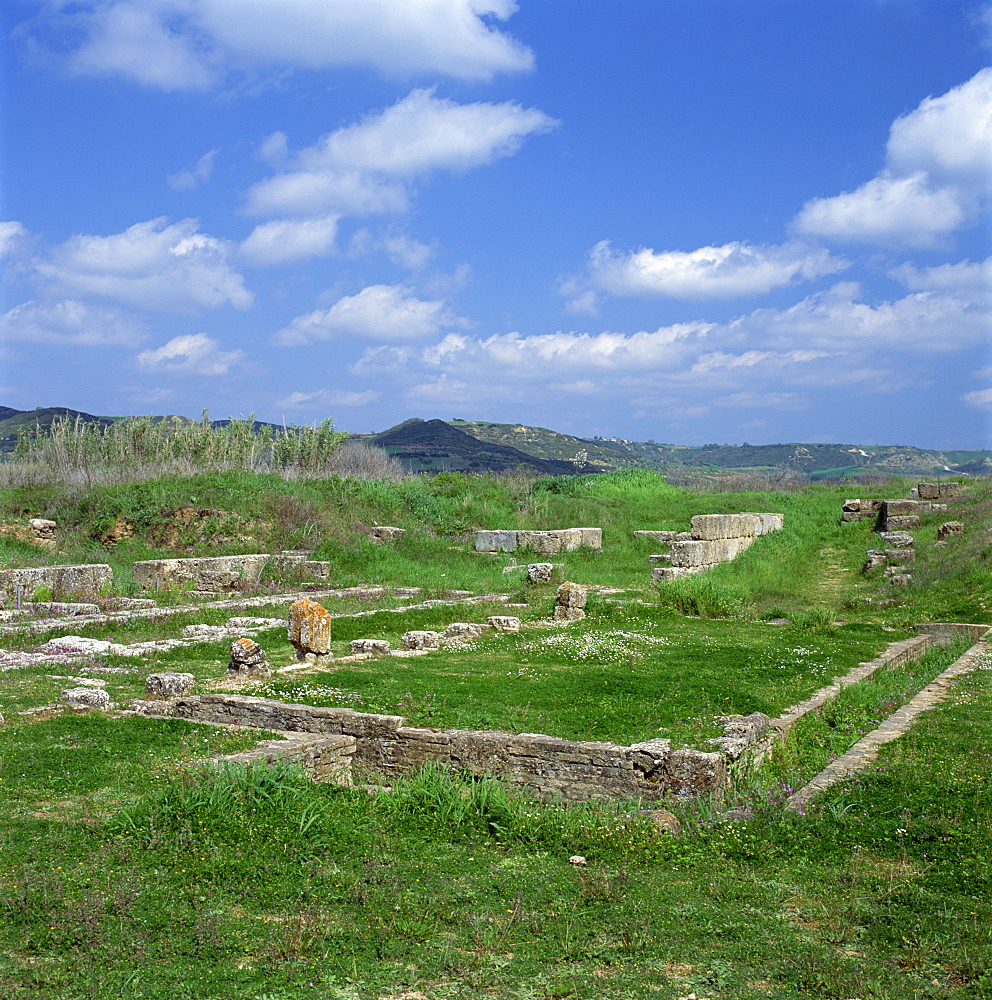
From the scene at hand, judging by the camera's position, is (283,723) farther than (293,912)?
Yes

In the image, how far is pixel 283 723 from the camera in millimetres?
8789

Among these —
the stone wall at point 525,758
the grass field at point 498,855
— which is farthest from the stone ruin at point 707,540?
the stone wall at point 525,758

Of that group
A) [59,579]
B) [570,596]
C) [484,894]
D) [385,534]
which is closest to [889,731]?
[484,894]

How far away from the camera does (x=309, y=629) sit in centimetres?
1206

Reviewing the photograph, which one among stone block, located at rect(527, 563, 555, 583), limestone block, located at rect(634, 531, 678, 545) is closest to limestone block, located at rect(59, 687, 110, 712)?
stone block, located at rect(527, 563, 555, 583)

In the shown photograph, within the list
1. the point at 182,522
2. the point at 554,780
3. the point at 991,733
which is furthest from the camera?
the point at 182,522

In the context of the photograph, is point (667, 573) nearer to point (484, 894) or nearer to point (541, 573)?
point (541, 573)

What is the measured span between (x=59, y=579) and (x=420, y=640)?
27.9 ft

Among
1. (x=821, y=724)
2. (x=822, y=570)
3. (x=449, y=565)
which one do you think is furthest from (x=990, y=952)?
(x=822, y=570)

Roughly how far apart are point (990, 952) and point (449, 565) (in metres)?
19.9

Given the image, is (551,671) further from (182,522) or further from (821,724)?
(182,522)

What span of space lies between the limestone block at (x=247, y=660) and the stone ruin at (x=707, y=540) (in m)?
10.9

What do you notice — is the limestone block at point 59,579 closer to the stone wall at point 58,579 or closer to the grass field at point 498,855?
the stone wall at point 58,579

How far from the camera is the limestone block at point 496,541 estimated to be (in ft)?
82.9
